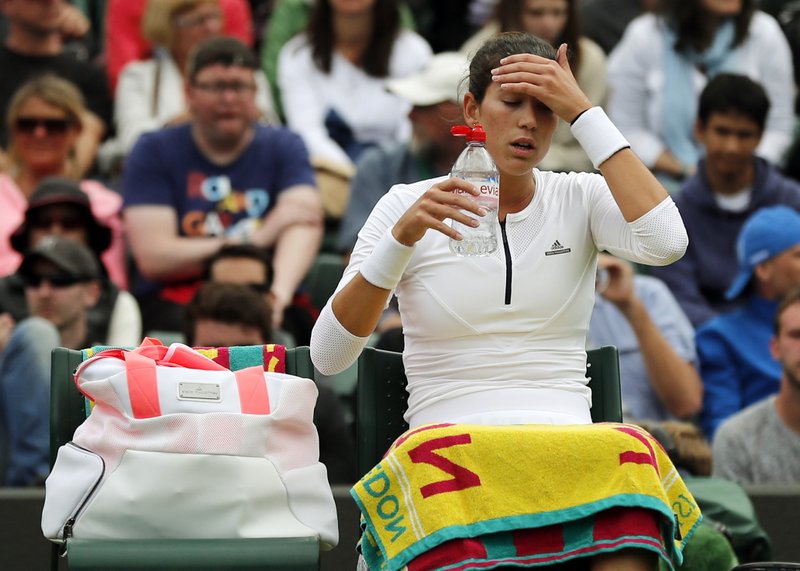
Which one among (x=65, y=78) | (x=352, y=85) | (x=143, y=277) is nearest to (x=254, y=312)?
(x=143, y=277)

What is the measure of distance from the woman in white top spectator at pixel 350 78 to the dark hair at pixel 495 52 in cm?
387

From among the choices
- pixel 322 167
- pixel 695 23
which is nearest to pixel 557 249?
pixel 322 167

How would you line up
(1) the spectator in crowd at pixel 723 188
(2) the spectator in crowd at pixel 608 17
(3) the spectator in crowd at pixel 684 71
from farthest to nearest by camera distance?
(2) the spectator in crowd at pixel 608 17 < (3) the spectator in crowd at pixel 684 71 < (1) the spectator in crowd at pixel 723 188

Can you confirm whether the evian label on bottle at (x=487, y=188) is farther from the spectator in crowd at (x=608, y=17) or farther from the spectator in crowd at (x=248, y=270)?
the spectator in crowd at (x=608, y=17)

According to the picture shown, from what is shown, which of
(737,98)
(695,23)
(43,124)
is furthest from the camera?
(695,23)

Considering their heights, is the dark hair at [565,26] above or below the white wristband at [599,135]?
above

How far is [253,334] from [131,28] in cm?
314

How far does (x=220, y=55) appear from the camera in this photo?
6691mm

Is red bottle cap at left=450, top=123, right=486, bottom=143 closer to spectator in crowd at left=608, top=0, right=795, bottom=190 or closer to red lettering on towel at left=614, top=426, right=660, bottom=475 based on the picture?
red lettering on towel at left=614, top=426, right=660, bottom=475

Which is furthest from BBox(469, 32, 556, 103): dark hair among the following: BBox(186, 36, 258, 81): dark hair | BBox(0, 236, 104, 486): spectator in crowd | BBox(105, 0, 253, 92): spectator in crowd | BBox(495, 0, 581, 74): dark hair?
BBox(105, 0, 253, 92): spectator in crowd

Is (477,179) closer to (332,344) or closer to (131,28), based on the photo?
(332,344)

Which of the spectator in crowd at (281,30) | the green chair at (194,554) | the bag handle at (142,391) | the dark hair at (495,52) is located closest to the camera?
the green chair at (194,554)

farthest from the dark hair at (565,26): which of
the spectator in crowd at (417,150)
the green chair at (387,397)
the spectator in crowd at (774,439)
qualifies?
the green chair at (387,397)

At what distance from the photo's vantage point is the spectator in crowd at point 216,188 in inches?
261
